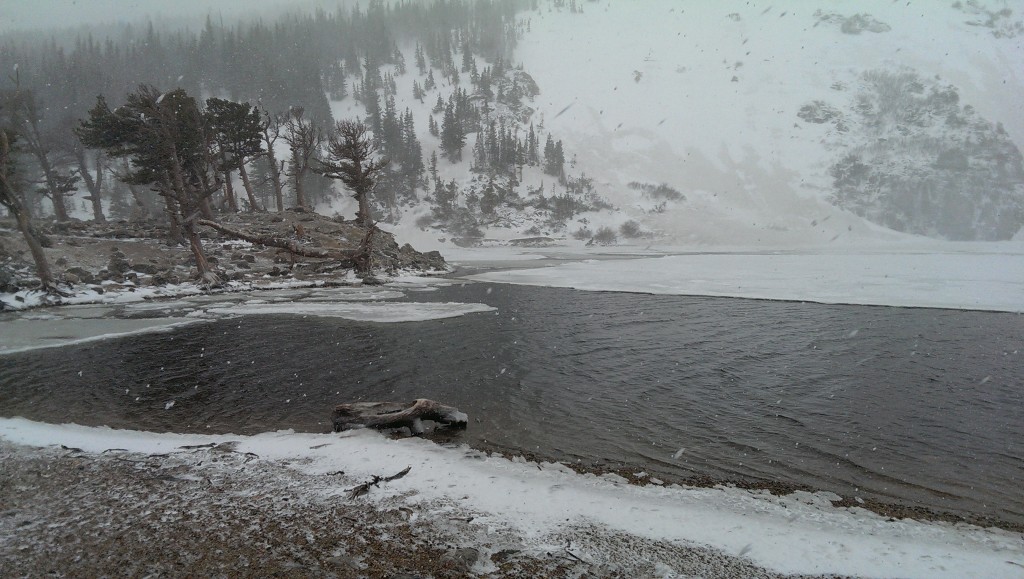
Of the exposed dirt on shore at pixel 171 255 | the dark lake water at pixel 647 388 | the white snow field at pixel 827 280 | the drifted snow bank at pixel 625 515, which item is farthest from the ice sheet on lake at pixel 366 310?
the drifted snow bank at pixel 625 515

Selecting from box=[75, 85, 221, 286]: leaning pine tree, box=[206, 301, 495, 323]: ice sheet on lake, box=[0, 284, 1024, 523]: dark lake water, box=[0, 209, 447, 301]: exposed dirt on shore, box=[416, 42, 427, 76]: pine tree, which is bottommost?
box=[0, 284, 1024, 523]: dark lake water

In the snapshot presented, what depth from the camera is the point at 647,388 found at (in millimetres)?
10023

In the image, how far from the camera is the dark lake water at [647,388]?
6.88m

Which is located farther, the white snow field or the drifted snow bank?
the white snow field

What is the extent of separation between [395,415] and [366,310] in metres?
12.4

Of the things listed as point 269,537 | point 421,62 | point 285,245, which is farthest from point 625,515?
point 421,62

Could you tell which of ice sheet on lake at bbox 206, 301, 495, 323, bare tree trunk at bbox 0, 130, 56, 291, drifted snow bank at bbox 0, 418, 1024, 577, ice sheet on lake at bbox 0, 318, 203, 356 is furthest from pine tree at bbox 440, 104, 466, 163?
drifted snow bank at bbox 0, 418, 1024, 577

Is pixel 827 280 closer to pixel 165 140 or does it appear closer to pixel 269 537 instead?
pixel 269 537

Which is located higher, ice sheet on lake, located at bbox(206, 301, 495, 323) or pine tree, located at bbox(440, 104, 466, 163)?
pine tree, located at bbox(440, 104, 466, 163)

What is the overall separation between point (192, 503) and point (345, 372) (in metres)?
6.17

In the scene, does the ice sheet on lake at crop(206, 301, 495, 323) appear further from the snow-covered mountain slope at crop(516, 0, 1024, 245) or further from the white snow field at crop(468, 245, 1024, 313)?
the snow-covered mountain slope at crop(516, 0, 1024, 245)

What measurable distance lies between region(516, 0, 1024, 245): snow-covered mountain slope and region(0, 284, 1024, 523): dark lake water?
66.5 metres

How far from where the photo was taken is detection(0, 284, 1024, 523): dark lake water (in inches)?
271

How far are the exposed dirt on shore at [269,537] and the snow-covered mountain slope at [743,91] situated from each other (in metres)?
78.1
